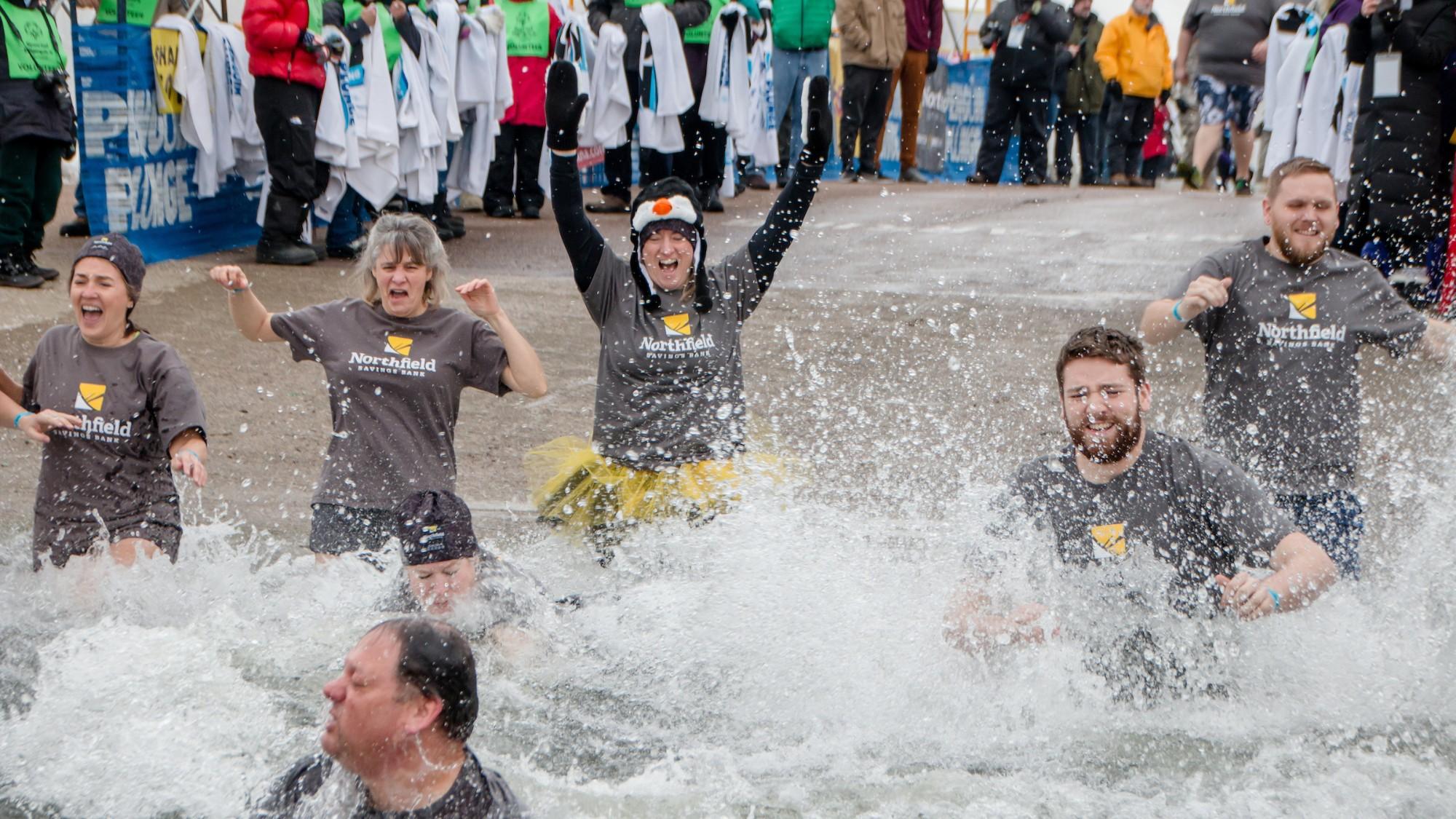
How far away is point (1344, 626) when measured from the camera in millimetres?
4605

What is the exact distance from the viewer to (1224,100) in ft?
48.3

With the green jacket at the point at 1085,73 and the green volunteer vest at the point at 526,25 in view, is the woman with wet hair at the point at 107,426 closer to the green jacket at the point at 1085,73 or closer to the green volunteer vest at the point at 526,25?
the green volunteer vest at the point at 526,25

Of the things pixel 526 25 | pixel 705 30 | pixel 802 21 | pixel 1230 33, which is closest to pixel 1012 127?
pixel 1230 33

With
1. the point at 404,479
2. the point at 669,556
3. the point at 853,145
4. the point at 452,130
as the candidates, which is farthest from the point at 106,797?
the point at 853,145

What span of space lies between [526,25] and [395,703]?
1007cm

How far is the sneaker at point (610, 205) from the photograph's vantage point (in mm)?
12836

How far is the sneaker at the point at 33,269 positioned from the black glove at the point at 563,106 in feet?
15.5

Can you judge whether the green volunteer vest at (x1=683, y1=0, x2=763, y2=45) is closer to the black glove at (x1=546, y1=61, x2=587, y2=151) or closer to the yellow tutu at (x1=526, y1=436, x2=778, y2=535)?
the black glove at (x1=546, y1=61, x2=587, y2=151)

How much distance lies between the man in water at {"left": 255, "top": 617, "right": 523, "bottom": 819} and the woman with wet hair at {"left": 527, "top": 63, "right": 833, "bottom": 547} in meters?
2.19

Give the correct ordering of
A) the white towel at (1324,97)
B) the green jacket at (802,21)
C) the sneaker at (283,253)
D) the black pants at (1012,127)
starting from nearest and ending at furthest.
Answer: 1. the sneaker at (283,253)
2. the white towel at (1324,97)
3. the green jacket at (802,21)
4. the black pants at (1012,127)

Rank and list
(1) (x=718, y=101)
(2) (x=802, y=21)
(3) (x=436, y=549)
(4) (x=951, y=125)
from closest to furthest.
→ (3) (x=436, y=549)
(1) (x=718, y=101)
(2) (x=802, y=21)
(4) (x=951, y=125)

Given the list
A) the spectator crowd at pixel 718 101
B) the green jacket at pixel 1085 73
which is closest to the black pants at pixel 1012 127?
the spectator crowd at pixel 718 101

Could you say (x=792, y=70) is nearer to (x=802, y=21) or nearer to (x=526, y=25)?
(x=802, y=21)

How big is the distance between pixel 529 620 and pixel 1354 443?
264 centimetres
